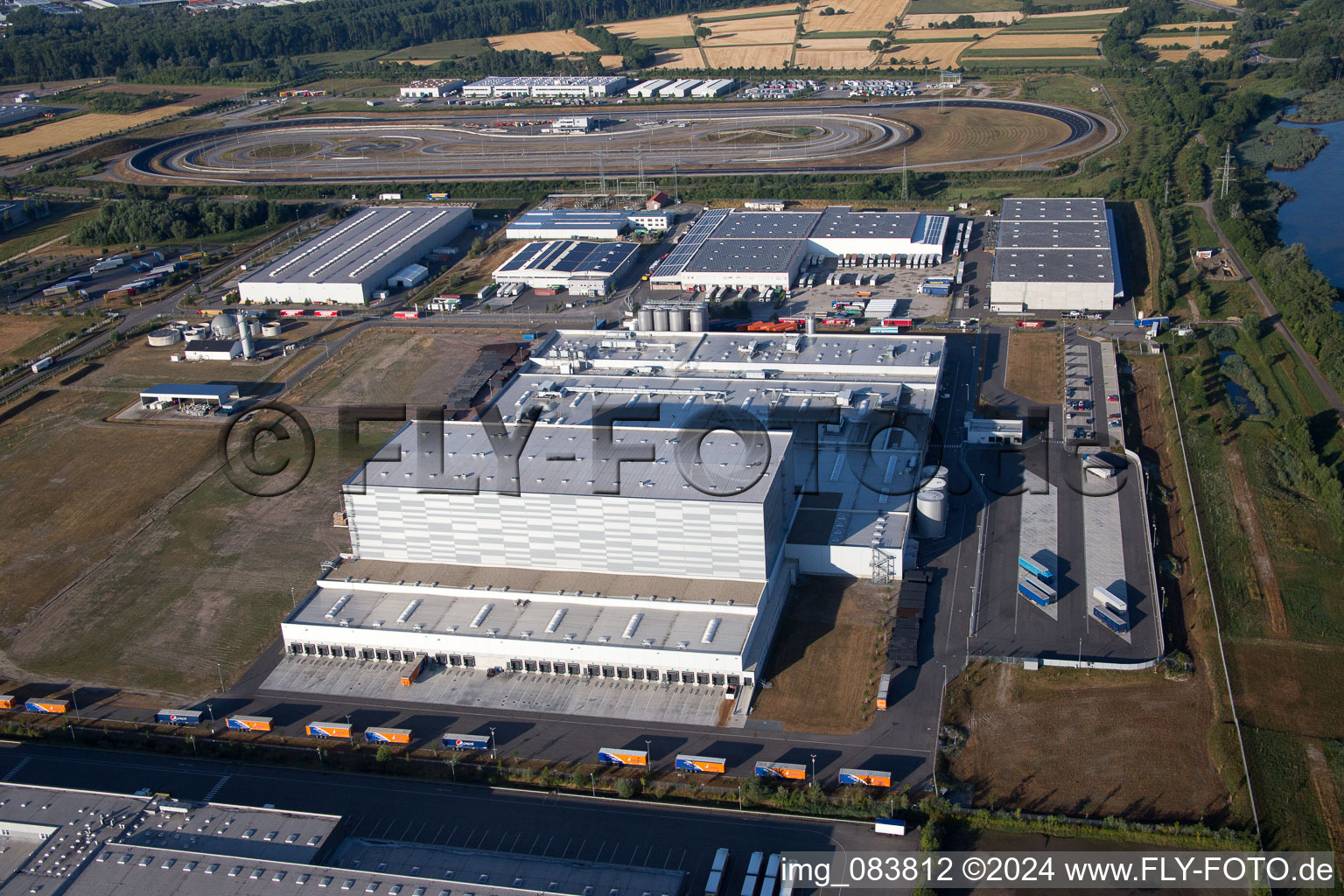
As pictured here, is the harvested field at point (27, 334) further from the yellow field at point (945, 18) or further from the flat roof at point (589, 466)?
the yellow field at point (945, 18)

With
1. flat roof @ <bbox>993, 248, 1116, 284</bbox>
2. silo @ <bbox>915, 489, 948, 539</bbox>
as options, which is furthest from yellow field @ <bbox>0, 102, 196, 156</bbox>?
silo @ <bbox>915, 489, 948, 539</bbox>

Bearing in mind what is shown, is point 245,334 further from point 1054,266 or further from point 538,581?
point 1054,266

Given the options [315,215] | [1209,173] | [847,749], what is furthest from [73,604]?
[1209,173]

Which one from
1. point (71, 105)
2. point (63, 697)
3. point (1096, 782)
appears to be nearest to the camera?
point (1096, 782)

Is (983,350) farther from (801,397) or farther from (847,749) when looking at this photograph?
(847,749)

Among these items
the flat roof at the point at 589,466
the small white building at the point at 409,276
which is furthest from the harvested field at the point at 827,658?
the small white building at the point at 409,276

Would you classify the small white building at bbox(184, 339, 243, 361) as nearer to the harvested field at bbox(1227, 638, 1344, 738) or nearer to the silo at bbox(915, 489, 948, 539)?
the silo at bbox(915, 489, 948, 539)

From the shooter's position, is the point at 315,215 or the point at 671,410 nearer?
the point at 671,410
